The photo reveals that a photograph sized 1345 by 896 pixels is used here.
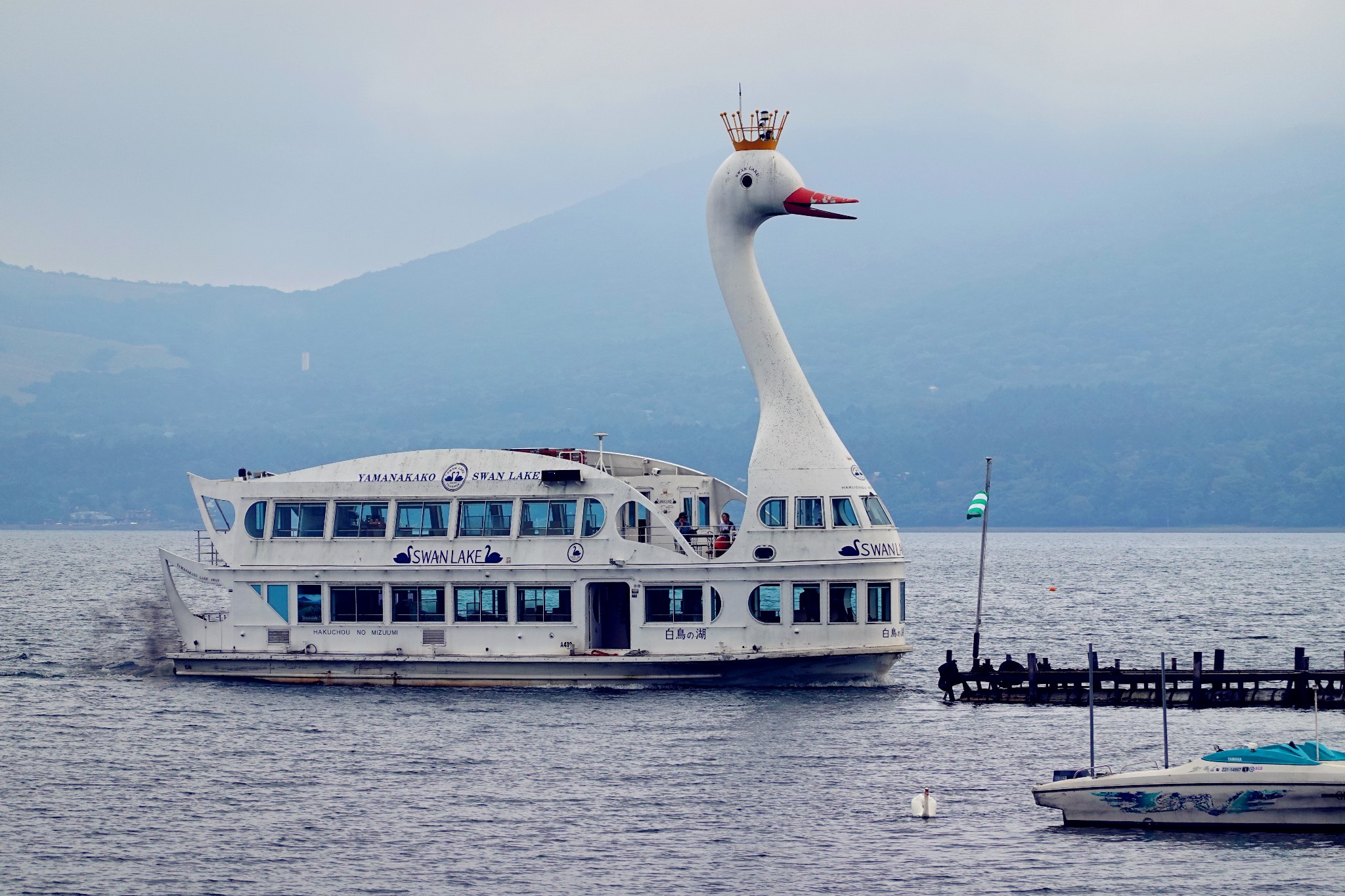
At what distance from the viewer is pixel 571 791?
3688 centimetres

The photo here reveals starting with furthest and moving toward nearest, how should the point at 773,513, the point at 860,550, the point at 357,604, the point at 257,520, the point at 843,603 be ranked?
1. the point at 257,520
2. the point at 357,604
3. the point at 773,513
4. the point at 843,603
5. the point at 860,550

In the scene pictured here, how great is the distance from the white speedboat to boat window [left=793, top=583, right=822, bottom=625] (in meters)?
12.5

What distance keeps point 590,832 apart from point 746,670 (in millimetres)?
13093

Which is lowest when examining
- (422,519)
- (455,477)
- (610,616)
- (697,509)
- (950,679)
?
(950,679)

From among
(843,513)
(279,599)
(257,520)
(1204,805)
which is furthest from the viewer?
(257,520)

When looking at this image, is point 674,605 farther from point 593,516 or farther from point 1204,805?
point 1204,805

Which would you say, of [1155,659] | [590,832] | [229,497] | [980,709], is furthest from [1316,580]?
[590,832]

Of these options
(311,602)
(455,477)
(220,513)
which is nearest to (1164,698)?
(455,477)

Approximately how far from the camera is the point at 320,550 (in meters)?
49.3

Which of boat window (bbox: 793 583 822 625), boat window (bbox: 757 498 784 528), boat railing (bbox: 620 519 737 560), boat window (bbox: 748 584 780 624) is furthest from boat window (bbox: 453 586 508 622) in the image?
boat window (bbox: 793 583 822 625)

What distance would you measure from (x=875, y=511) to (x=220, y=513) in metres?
18.6

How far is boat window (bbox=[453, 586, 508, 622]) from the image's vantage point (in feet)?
157

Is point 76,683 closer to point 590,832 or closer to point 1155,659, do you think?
point 590,832

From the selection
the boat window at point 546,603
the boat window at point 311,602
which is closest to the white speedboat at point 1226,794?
the boat window at point 546,603
